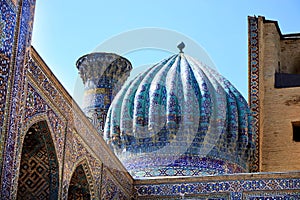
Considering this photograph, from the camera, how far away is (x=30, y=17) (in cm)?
648

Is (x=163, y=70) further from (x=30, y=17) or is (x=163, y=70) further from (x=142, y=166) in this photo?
(x=30, y=17)

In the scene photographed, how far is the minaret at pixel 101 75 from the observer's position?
12.8 m

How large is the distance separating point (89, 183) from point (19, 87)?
233cm

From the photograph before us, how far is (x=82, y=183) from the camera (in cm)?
816

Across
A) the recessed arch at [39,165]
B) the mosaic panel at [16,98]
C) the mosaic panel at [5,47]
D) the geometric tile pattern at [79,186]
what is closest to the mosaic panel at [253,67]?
the geometric tile pattern at [79,186]

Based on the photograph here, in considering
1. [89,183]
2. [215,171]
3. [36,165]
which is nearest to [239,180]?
[215,171]

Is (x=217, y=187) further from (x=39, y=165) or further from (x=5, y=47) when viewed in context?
(x=5, y=47)

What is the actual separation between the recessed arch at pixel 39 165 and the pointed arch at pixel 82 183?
817 mm

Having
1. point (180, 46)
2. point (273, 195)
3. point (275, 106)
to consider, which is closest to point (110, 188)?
point (273, 195)

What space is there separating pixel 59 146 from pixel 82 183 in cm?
111

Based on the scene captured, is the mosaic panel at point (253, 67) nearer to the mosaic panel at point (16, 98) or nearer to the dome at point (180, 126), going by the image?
the dome at point (180, 126)

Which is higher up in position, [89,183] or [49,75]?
[49,75]

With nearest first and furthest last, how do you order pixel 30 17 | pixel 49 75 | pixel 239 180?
1. pixel 30 17
2. pixel 49 75
3. pixel 239 180

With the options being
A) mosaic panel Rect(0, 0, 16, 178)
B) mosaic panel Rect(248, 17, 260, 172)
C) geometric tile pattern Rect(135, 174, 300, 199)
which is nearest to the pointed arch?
geometric tile pattern Rect(135, 174, 300, 199)
